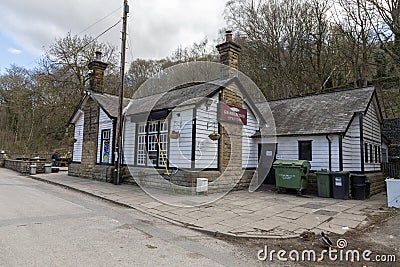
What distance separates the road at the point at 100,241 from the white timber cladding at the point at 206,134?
3579 millimetres

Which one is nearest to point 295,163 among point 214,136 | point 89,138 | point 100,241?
point 214,136

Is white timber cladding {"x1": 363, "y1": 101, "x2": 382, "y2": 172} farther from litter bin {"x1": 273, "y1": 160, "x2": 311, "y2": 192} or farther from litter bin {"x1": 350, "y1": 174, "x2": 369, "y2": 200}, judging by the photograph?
litter bin {"x1": 273, "y1": 160, "x2": 311, "y2": 192}

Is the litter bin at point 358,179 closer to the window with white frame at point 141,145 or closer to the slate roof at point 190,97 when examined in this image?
the slate roof at point 190,97

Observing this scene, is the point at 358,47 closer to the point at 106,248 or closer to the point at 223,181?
the point at 223,181

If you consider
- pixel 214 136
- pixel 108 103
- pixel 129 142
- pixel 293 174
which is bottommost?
pixel 293 174

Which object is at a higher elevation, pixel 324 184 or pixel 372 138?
pixel 372 138

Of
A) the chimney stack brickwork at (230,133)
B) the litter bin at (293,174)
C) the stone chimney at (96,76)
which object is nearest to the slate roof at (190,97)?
the chimney stack brickwork at (230,133)

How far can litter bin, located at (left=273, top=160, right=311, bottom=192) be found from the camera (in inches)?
408

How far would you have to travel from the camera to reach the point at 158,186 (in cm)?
1080

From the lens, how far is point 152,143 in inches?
466

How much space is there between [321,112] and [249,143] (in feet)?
11.8

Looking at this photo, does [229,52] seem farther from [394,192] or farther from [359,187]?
[394,192]

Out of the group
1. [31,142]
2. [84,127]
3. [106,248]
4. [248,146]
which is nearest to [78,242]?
[106,248]

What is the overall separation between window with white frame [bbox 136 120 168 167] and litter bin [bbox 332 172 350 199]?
255 inches
